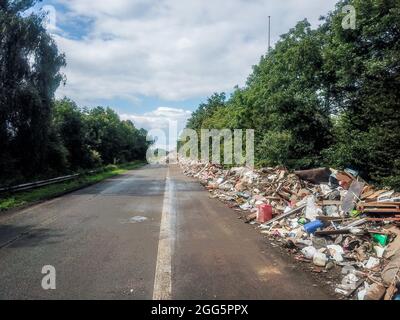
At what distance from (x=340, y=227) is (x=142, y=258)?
4.92m

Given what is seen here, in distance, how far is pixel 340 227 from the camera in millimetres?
8320

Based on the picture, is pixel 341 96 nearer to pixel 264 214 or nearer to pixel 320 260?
pixel 264 214

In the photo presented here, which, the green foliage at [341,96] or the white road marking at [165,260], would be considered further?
the green foliage at [341,96]

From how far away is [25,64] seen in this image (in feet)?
64.7

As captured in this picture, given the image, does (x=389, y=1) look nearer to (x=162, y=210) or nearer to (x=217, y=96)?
(x=162, y=210)

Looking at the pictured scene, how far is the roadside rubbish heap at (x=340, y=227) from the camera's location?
558 cm

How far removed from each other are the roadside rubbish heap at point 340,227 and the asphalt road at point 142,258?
643mm

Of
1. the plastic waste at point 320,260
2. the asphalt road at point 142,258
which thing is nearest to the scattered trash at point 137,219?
the asphalt road at point 142,258

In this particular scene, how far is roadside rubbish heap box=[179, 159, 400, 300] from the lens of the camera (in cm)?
558

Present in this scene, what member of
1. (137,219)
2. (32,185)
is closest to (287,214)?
(137,219)

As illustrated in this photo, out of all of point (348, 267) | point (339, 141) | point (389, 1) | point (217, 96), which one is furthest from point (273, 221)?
point (217, 96)

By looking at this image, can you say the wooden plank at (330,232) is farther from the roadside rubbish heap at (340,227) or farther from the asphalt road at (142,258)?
the asphalt road at (142,258)

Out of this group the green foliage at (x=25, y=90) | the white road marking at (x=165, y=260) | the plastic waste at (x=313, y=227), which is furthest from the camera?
the green foliage at (x=25, y=90)

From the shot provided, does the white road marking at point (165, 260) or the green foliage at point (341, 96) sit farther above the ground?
the green foliage at point (341, 96)
